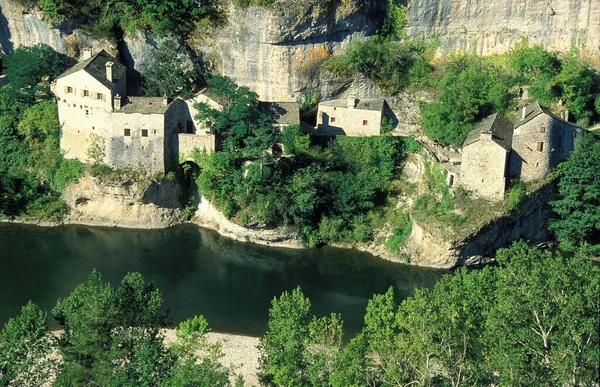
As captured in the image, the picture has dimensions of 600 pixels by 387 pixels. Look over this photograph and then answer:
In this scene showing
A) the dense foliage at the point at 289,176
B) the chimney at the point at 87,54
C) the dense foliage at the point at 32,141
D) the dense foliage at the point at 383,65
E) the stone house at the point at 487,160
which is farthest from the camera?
the chimney at the point at 87,54

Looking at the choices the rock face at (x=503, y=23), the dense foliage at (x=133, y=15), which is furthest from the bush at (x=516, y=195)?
the dense foliage at (x=133, y=15)

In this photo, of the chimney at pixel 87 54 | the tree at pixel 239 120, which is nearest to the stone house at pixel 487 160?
the tree at pixel 239 120

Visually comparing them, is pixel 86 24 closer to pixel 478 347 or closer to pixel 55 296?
pixel 55 296

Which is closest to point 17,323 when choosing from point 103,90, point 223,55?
point 103,90

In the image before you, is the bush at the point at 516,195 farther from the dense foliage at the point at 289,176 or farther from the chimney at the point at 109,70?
the chimney at the point at 109,70

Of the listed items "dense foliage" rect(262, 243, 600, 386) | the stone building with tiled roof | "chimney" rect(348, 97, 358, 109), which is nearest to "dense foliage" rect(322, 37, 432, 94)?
"chimney" rect(348, 97, 358, 109)

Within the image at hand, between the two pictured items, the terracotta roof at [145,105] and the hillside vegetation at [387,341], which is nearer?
the hillside vegetation at [387,341]

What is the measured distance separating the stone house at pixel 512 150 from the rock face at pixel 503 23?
18.5 feet

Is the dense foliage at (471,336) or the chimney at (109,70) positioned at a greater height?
the chimney at (109,70)

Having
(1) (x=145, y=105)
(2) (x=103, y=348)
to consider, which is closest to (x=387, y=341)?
(2) (x=103, y=348)

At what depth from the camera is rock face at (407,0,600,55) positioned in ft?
168

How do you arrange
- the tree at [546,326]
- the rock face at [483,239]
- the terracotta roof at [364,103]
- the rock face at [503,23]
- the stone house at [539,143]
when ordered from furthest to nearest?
the rock face at [503,23]
the terracotta roof at [364,103]
the stone house at [539,143]
the rock face at [483,239]
the tree at [546,326]

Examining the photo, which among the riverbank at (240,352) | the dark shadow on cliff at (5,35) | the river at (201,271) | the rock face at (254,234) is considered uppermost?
the dark shadow on cliff at (5,35)

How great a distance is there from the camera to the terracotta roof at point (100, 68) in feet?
159
